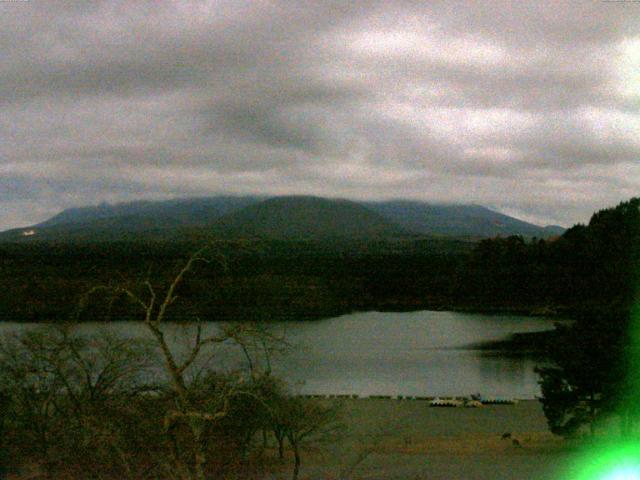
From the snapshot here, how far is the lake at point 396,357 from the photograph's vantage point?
27.6 metres

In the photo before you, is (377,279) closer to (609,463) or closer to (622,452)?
(622,452)

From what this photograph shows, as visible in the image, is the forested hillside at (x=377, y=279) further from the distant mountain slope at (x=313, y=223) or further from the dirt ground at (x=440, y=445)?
the distant mountain slope at (x=313, y=223)

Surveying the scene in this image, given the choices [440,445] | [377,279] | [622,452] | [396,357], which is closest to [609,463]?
[622,452]

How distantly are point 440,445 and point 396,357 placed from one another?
70.2ft

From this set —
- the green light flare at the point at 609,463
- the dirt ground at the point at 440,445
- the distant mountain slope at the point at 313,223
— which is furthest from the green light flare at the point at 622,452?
the distant mountain slope at the point at 313,223

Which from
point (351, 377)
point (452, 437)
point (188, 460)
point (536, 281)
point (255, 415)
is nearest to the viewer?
point (188, 460)

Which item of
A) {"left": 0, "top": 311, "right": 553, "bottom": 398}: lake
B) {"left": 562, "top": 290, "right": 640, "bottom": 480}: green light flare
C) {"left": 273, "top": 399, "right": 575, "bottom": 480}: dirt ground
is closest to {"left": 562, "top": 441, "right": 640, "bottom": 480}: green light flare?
{"left": 562, "top": 290, "right": 640, "bottom": 480}: green light flare

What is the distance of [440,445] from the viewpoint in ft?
52.5

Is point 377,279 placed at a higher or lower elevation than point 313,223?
lower

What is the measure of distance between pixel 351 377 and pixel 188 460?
22.3m

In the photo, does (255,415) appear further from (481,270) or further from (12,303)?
(481,270)

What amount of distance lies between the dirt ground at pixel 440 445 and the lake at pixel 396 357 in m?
2.81

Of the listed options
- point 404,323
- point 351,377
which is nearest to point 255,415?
point 351,377

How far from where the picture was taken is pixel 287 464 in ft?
42.5
